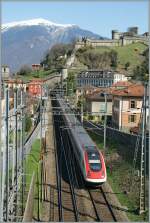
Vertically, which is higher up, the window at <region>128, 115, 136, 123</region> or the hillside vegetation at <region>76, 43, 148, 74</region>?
the hillside vegetation at <region>76, 43, 148, 74</region>

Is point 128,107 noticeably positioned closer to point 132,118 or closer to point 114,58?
point 132,118

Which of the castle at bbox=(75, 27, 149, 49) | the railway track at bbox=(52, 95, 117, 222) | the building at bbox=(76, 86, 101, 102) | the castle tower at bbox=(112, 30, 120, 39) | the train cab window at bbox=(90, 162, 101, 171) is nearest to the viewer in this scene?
the railway track at bbox=(52, 95, 117, 222)

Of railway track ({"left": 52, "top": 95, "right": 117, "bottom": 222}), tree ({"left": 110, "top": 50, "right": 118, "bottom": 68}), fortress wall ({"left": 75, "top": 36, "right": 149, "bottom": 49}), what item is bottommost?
railway track ({"left": 52, "top": 95, "right": 117, "bottom": 222})

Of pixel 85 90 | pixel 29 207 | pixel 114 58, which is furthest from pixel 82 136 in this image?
pixel 114 58

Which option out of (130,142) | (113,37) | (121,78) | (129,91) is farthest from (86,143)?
(113,37)

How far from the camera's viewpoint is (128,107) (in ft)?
A: 64.6

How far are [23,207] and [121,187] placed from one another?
2.93 metres

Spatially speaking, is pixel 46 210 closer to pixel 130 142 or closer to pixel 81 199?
pixel 81 199

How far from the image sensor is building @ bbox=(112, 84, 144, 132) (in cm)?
1916

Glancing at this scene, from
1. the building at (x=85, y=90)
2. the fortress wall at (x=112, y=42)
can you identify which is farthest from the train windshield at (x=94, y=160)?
the fortress wall at (x=112, y=42)

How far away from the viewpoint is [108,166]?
12555 millimetres

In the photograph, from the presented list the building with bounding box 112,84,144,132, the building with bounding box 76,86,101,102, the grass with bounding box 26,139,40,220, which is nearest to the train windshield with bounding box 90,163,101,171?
the grass with bounding box 26,139,40,220

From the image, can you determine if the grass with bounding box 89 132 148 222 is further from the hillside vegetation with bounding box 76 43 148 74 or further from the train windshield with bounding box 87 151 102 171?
the hillside vegetation with bounding box 76 43 148 74

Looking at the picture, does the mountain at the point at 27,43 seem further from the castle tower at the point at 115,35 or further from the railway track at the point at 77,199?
the castle tower at the point at 115,35
